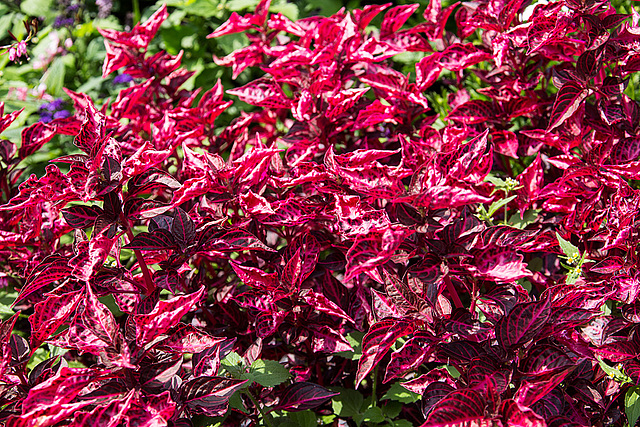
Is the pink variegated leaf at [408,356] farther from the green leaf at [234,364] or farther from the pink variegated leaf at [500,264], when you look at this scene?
the green leaf at [234,364]

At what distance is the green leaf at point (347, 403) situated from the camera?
138cm

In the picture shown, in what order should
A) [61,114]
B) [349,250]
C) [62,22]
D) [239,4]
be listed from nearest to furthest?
[349,250] < [61,114] < [239,4] < [62,22]

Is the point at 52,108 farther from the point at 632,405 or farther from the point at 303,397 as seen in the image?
the point at 632,405

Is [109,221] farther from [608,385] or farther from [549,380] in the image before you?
[608,385]

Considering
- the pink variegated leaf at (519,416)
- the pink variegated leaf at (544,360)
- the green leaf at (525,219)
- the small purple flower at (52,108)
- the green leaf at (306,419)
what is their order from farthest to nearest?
the small purple flower at (52,108) → the green leaf at (525,219) → the green leaf at (306,419) → the pink variegated leaf at (544,360) → the pink variegated leaf at (519,416)

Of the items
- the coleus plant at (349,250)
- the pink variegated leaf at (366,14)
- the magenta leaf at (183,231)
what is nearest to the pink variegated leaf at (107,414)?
the coleus plant at (349,250)

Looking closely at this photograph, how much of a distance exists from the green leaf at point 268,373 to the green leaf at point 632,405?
0.75m

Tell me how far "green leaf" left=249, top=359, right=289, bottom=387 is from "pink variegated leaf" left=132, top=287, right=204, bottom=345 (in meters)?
0.33

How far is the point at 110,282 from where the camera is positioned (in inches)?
43.8

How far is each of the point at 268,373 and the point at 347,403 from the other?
285 mm

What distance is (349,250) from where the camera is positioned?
3.22ft

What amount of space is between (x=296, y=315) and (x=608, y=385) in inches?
29.1

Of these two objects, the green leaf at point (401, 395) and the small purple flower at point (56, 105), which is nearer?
the green leaf at point (401, 395)

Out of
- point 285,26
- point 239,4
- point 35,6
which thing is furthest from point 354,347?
point 35,6
